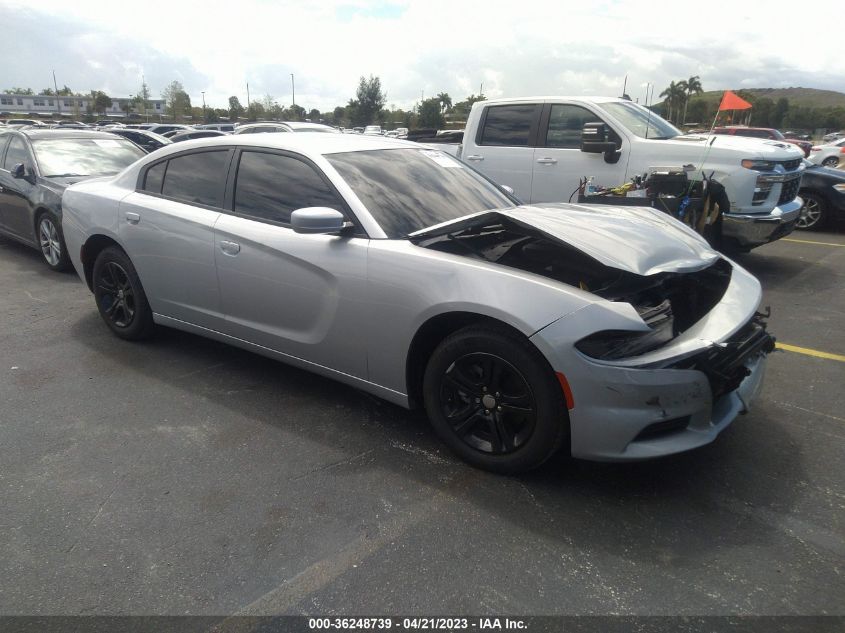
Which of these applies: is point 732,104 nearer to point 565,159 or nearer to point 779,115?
point 565,159

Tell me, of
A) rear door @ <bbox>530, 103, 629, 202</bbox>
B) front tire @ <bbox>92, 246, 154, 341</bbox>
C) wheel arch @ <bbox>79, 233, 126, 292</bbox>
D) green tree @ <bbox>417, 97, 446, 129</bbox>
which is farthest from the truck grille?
green tree @ <bbox>417, 97, 446, 129</bbox>

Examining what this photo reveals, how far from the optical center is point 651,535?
255 cm

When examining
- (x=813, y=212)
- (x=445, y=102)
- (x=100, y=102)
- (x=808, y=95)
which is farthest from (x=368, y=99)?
(x=808, y=95)

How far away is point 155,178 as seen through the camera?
4.49 metres

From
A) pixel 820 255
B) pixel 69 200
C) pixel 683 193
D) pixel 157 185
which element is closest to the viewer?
pixel 157 185

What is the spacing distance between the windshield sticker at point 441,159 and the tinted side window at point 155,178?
6.24ft

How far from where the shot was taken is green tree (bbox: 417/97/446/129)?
158ft

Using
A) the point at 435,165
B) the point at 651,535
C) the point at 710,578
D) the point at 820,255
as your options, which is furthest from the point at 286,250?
the point at 820,255

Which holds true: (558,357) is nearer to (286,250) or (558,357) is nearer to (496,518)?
(496,518)

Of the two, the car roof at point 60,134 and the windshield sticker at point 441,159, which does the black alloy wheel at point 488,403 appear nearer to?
the windshield sticker at point 441,159

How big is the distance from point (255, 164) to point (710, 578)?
3.29 m

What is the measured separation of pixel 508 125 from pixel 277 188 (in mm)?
4905

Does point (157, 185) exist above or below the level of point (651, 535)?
above

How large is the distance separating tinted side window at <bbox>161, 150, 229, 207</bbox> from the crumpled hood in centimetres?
158
